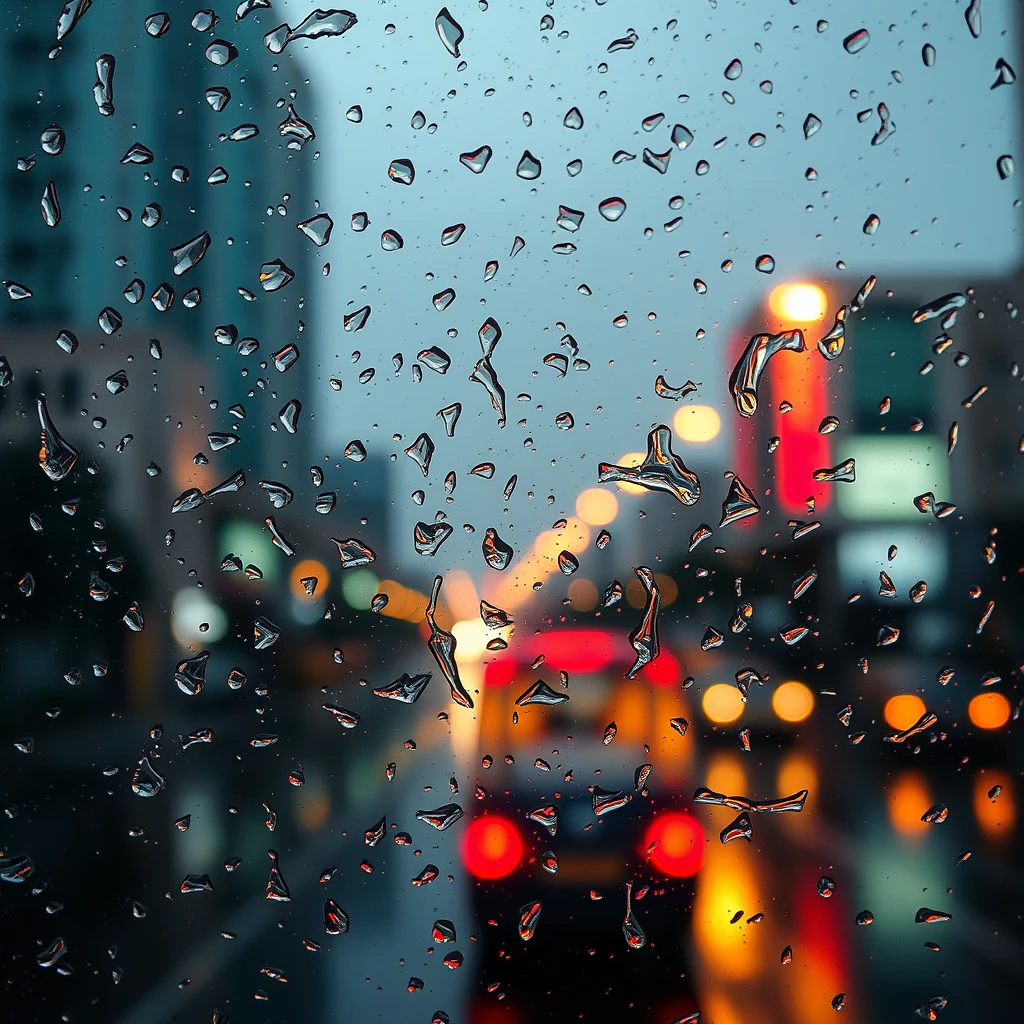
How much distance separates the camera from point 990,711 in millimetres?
1221

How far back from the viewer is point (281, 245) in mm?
1196

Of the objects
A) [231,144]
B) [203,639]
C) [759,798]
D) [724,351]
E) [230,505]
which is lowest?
[759,798]

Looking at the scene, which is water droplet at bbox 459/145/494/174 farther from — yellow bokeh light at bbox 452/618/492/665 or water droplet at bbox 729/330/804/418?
yellow bokeh light at bbox 452/618/492/665

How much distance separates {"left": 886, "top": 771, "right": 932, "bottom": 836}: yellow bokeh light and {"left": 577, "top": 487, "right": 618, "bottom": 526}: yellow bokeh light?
1.92 feet

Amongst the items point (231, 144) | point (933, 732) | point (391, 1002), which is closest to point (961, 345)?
point (933, 732)

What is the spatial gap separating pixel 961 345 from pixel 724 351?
1.23 ft

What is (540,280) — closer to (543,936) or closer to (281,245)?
(281,245)

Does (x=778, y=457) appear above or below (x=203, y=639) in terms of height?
above

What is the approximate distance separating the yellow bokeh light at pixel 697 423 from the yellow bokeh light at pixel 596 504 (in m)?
0.14

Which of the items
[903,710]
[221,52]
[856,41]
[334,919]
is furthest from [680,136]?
[334,919]

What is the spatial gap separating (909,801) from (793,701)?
22 centimetres

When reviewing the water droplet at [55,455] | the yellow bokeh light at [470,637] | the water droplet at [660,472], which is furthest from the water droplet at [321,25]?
the yellow bokeh light at [470,637]

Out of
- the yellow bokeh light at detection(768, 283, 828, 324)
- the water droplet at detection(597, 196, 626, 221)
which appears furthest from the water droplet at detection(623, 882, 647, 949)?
the water droplet at detection(597, 196, 626, 221)

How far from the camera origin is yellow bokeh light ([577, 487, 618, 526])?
1169mm
